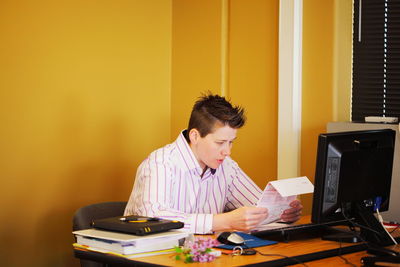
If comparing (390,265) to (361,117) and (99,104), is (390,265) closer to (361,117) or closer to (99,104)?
(361,117)

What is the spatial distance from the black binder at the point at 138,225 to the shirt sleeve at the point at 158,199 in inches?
8.2

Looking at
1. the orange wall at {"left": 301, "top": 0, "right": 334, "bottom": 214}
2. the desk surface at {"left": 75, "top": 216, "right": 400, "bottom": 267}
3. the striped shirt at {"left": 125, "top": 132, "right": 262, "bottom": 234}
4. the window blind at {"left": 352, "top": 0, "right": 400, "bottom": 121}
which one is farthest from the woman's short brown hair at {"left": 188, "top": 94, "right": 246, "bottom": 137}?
the window blind at {"left": 352, "top": 0, "right": 400, "bottom": 121}

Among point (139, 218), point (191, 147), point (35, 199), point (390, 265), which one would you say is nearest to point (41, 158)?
point (35, 199)

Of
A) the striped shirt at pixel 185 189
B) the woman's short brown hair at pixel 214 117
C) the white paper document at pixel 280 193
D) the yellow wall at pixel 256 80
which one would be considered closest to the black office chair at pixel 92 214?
the striped shirt at pixel 185 189

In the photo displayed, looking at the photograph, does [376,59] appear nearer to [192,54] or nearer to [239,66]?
[239,66]

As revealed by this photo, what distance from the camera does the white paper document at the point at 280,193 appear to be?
2535 millimetres

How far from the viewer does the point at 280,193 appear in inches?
98.6

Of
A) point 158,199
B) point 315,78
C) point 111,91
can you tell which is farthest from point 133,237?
point 111,91

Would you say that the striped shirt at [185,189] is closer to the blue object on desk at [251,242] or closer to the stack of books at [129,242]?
the blue object on desk at [251,242]

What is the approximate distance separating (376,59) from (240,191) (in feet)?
3.65

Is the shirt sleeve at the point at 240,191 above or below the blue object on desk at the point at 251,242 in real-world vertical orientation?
above

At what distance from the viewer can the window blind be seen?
342cm

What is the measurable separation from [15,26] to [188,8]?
1.26 metres

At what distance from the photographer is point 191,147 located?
Answer: 9.83ft
